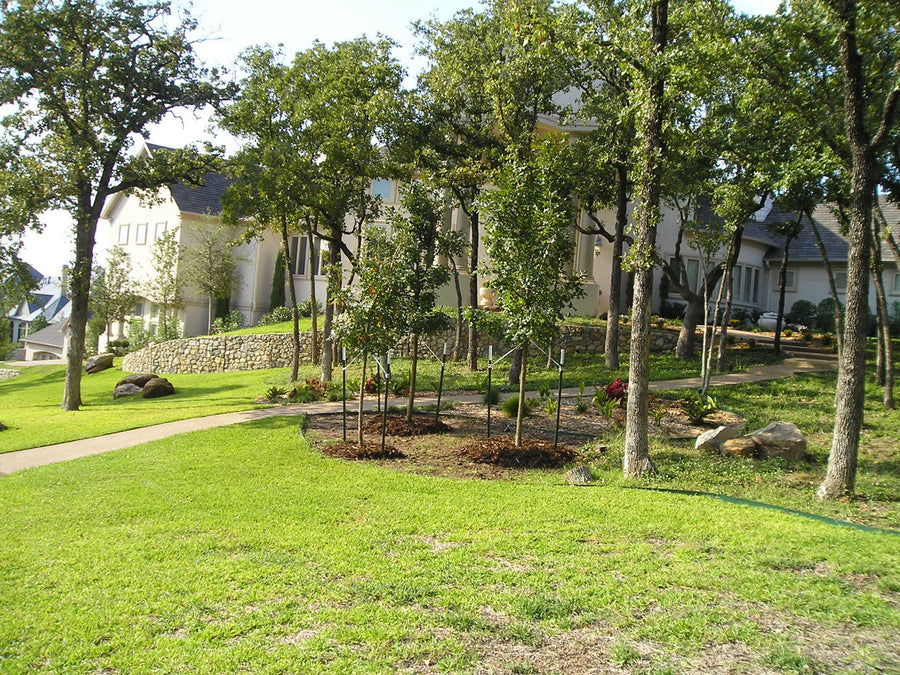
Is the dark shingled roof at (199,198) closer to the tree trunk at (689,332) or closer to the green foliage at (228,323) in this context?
the green foliage at (228,323)

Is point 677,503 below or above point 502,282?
below

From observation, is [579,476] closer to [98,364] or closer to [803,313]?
[803,313]

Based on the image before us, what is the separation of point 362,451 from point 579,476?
10.8ft

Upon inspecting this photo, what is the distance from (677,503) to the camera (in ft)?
24.6

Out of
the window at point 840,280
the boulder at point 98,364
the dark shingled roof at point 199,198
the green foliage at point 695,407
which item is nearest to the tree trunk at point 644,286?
the green foliage at point 695,407

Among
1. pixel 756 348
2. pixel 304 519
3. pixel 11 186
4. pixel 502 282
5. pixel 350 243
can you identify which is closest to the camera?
pixel 304 519

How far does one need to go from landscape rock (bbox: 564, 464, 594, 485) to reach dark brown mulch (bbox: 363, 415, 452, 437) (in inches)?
140

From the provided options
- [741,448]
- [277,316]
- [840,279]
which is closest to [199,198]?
[277,316]

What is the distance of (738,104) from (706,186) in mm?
2783

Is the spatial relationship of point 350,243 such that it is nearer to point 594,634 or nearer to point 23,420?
point 23,420

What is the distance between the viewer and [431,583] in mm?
5234

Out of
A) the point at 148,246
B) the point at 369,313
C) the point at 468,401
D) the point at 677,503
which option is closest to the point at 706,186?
the point at 468,401

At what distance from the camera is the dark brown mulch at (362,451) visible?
10203 mm

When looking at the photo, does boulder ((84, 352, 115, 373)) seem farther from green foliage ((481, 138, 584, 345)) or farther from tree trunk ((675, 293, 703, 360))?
green foliage ((481, 138, 584, 345))
